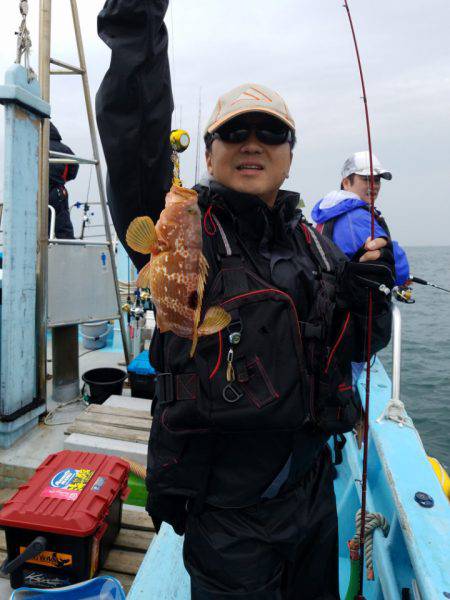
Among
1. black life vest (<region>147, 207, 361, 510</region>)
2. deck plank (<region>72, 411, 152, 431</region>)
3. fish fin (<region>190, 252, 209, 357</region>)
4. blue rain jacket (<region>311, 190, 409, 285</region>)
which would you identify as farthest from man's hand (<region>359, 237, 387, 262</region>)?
deck plank (<region>72, 411, 152, 431</region>)

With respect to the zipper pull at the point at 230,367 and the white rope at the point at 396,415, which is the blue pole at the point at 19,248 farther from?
the white rope at the point at 396,415

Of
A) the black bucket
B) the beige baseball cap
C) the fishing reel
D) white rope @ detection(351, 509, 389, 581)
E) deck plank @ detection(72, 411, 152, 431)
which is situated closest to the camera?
the beige baseball cap

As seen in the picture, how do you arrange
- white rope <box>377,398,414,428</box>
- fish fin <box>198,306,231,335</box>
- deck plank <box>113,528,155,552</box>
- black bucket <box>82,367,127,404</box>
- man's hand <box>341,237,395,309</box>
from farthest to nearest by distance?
black bucket <box>82,367,127,404</box> → deck plank <box>113,528,155,552</box> → white rope <box>377,398,414,428</box> → man's hand <box>341,237,395,309</box> → fish fin <box>198,306,231,335</box>

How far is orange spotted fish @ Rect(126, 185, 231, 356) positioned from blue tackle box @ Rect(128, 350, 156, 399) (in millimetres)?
3512

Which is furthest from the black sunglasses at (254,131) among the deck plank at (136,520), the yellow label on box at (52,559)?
the deck plank at (136,520)

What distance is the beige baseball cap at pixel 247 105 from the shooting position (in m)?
1.64

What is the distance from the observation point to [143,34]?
67.1 inches

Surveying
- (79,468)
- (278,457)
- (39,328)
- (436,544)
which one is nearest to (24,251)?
(39,328)

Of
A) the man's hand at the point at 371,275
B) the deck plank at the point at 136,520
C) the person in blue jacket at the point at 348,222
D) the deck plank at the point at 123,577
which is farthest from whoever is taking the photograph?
the person in blue jacket at the point at 348,222

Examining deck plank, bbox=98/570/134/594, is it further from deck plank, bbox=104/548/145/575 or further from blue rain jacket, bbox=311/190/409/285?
blue rain jacket, bbox=311/190/409/285

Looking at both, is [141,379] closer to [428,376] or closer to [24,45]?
[24,45]

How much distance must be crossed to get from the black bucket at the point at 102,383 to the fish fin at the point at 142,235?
384 centimetres

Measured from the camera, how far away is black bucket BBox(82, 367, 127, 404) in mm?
5051

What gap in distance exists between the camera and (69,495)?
8.95 feet
